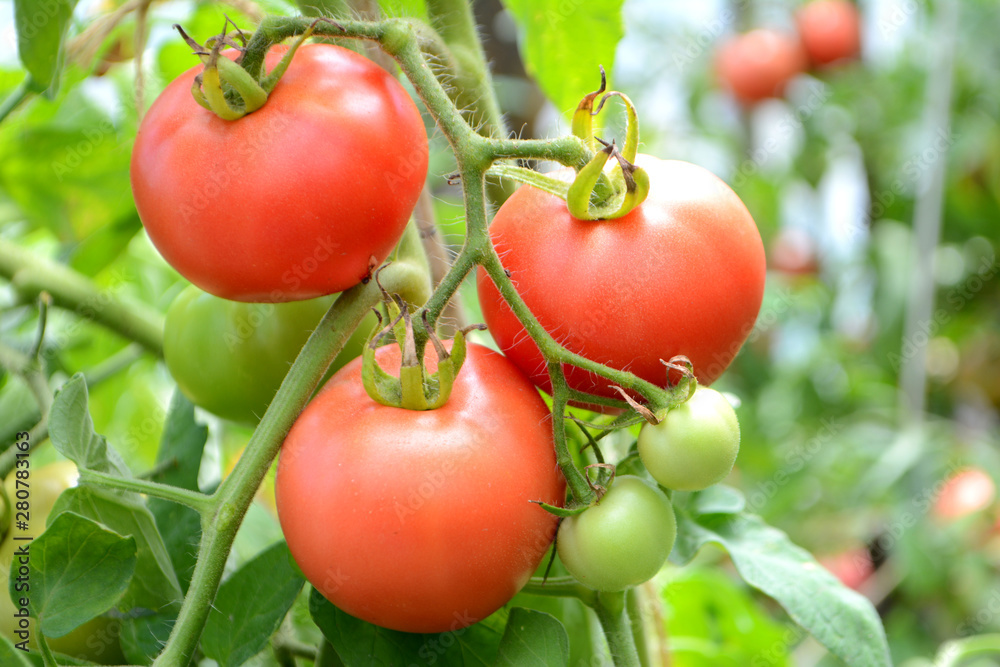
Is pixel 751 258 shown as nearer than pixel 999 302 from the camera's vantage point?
Yes

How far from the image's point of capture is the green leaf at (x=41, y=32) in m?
0.40

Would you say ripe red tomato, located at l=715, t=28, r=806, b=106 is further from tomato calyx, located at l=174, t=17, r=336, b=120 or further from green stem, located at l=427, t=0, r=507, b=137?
tomato calyx, located at l=174, t=17, r=336, b=120

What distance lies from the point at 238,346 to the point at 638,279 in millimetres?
214

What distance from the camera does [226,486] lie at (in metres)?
0.33

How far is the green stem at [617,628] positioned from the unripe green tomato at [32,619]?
0.23 m

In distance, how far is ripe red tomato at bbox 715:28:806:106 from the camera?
6.34ft

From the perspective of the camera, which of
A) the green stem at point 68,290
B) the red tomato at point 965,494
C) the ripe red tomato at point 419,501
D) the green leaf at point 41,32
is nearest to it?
the ripe red tomato at point 419,501

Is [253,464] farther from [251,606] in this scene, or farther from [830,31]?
[830,31]

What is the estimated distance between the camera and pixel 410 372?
0.29 m

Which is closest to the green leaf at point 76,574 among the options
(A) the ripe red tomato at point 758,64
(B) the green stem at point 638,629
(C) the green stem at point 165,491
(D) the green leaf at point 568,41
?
(C) the green stem at point 165,491

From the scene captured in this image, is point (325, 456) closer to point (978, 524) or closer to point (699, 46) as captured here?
point (978, 524)

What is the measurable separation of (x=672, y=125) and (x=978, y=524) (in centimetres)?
98

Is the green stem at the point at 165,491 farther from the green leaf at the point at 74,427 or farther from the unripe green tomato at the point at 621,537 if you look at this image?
the unripe green tomato at the point at 621,537

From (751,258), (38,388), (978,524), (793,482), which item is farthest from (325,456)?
(978,524)
